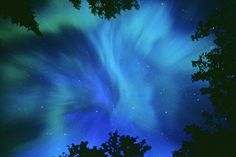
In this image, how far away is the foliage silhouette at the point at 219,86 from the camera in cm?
1066

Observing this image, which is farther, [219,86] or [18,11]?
[219,86]

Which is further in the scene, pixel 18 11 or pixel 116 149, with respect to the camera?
pixel 116 149

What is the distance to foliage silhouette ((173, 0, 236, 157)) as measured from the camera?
10.7 metres

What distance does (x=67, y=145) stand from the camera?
21.3m

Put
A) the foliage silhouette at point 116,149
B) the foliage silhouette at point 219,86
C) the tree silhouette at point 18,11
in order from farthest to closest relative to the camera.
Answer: the foliage silhouette at point 116,149, the foliage silhouette at point 219,86, the tree silhouette at point 18,11

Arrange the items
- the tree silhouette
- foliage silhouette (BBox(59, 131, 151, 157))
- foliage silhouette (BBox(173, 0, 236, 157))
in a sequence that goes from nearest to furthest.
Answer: the tree silhouette, foliage silhouette (BBox(173, 0, 236, 157)), foliage silhouette (BBox(59, 131, 151, 157))

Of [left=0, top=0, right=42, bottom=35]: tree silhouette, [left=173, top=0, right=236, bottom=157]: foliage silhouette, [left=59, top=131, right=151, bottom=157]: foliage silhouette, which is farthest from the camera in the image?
[left=59, top=131, right=151, bottom=157]: foliage silhouette

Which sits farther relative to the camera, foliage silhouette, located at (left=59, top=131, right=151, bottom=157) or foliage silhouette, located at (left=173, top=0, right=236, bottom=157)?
foliage silhouette, located at (left=59, top=131, right=151, bottom=157)

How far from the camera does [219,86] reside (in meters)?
11.6

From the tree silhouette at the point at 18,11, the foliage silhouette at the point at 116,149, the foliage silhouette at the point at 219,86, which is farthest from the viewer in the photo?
the foliage silhouette at the point at 116,149

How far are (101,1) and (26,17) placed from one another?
576cm

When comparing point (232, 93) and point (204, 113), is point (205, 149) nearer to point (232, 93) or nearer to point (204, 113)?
point (204, 113)

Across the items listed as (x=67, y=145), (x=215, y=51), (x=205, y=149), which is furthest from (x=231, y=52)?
(x=67, y=145)

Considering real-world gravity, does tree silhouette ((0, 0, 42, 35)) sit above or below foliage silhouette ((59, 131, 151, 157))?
below
